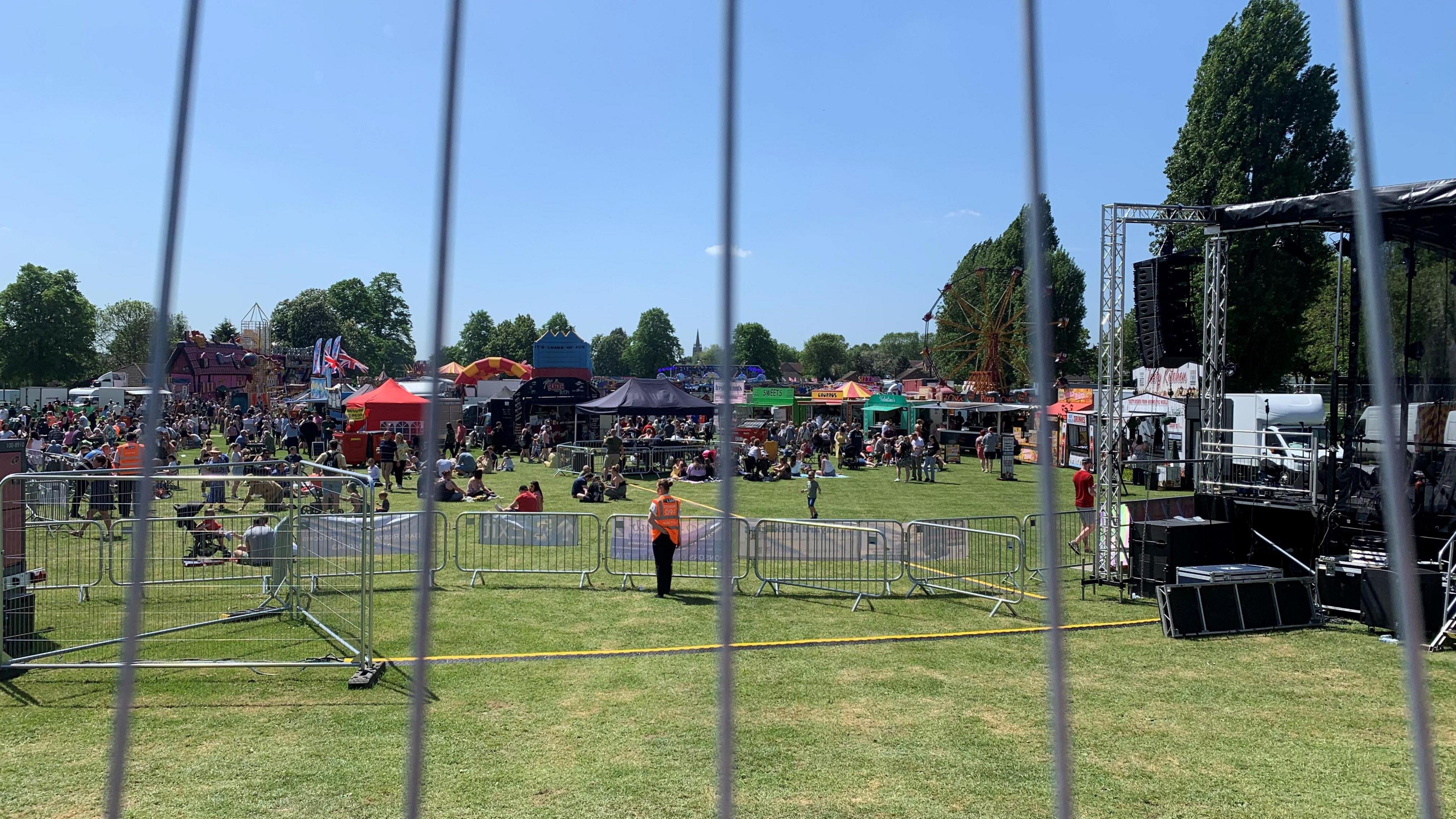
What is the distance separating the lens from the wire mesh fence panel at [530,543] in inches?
447

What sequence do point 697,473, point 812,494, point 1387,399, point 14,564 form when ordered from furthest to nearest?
point 697,473 → point 812,494 → point 14,564 → point 1387,399

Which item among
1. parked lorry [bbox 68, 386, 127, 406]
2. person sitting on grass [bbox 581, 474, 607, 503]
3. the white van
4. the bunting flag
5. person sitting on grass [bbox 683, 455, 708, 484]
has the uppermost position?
the bunting flag

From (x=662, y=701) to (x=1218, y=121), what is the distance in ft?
106

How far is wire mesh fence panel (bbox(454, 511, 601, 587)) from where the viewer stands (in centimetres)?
1135

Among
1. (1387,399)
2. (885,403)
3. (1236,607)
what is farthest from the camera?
(885,403)

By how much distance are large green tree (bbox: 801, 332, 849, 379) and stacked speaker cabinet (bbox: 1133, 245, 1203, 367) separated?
132 metres

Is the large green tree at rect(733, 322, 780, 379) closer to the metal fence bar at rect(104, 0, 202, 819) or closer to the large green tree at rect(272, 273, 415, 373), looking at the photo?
the large green tree at rect(272, 273, 415, 373)

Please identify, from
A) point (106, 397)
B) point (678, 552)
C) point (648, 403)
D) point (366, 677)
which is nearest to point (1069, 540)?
point (678, 552)

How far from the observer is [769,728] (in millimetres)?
5918

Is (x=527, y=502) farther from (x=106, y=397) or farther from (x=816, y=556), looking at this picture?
(x=106, y=397)

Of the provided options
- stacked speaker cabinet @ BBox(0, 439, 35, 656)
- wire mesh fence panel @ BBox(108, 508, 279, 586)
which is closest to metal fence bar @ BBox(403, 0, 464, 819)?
stacked speaker cabinet @ BBox(0, 439, 35, 656)

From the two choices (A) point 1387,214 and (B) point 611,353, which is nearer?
(A) point 1387,214

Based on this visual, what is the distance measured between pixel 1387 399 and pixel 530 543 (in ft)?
35.1

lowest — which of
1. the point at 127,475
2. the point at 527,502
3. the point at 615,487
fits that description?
the point at 527,502
